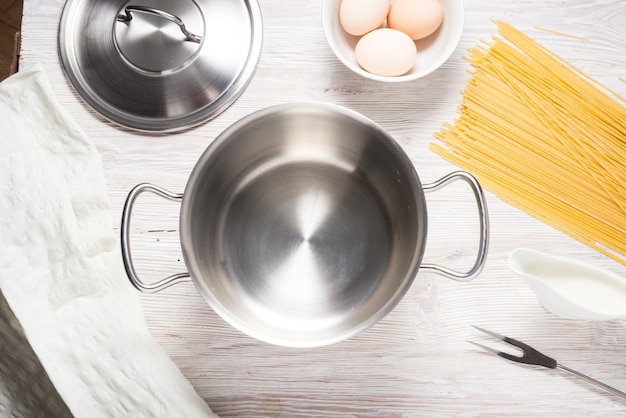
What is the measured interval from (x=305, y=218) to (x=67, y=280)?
0.33m

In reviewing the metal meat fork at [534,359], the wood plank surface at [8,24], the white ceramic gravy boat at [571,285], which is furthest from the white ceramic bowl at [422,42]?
the wood plank surface at [8,24]

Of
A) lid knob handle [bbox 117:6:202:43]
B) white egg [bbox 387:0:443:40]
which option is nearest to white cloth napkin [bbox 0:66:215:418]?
lid knob handle [bbox 117:6:202:43]

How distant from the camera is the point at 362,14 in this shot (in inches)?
28.7

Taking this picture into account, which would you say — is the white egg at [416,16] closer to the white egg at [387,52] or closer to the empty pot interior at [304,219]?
the white egg at [387,52]

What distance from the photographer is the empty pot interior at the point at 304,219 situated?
693 mm

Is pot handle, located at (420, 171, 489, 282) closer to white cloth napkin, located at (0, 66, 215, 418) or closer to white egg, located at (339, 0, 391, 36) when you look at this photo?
white egg, located at (339, 0, 391, 36)

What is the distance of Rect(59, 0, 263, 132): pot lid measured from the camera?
0.79 metres

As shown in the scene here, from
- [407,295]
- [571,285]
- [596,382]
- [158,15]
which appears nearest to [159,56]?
[158,15]

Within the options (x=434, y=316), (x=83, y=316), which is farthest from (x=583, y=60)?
(x=83, y=316)

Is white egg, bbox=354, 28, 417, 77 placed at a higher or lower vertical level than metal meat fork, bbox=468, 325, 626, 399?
higher

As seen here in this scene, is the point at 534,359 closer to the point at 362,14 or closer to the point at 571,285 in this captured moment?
the point at 571,285

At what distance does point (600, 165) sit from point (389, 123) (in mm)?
314

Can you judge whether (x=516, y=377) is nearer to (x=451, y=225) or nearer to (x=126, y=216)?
(x=451, y=225)

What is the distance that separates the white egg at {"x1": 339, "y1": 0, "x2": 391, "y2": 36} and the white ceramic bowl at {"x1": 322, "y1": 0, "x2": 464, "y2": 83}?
0.06 feet
